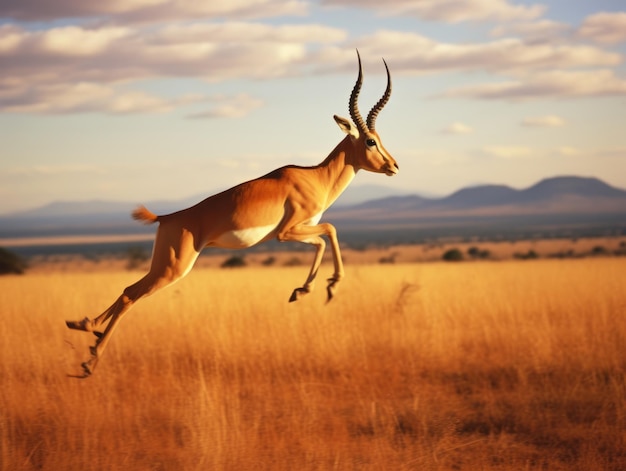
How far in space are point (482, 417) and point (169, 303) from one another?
8.72m

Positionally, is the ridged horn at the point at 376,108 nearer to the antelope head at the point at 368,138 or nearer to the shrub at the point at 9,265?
the antelope head at the point at 368,138

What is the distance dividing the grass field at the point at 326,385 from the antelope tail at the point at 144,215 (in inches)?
91.2

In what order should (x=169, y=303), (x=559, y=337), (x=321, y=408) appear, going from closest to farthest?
(x=321, y=408), (x=559, y=337), (x=169, y=303)

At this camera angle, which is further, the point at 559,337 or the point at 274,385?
the point at 559,337

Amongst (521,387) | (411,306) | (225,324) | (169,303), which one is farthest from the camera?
(169,303)

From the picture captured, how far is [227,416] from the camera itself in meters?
9.15

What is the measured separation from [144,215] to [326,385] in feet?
14.6

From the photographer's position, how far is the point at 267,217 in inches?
261

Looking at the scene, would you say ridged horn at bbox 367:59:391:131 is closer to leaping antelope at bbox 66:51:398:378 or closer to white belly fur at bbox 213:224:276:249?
leaping antelope at bbox 66:51:398:378

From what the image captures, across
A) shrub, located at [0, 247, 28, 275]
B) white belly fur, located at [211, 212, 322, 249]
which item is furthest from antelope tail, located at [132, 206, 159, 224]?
shrub, located at [0, 247, 28, 275]

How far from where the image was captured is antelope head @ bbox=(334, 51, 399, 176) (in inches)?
268

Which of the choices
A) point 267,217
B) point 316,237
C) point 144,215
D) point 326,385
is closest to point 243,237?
point 267,217

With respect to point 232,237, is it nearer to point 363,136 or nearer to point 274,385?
point 363,136

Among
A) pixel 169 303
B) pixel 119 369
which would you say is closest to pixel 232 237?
pixel 119 369
